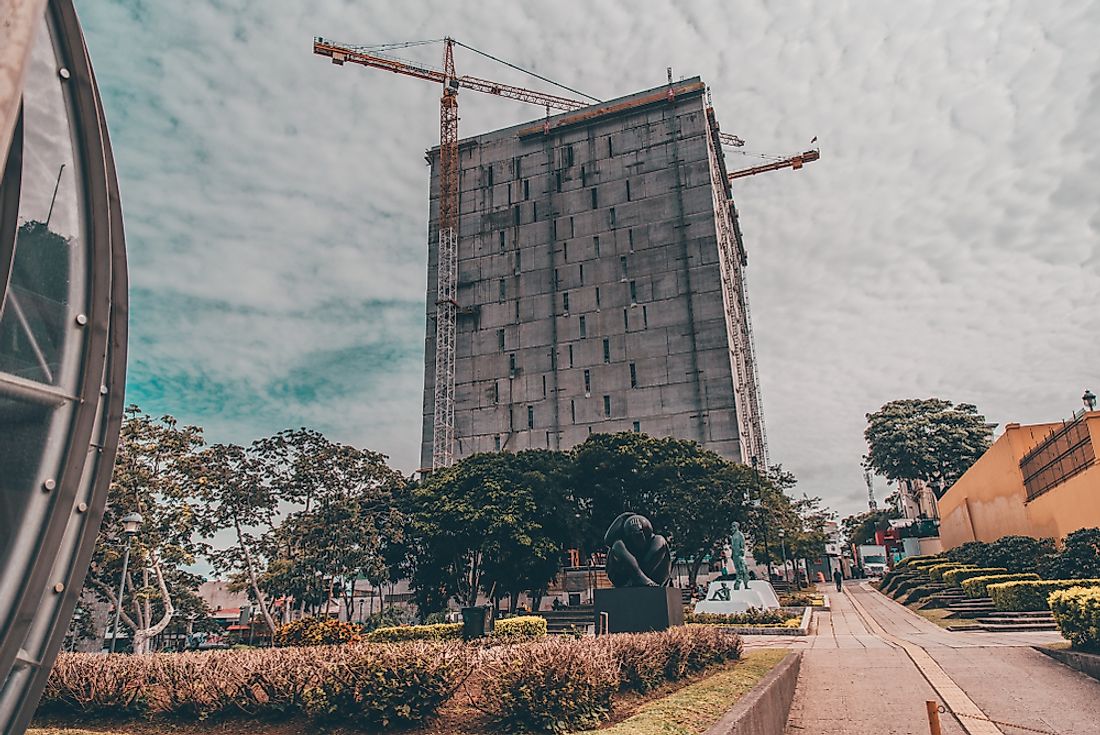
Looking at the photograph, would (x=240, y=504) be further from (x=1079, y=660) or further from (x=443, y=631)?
(x=1079, y=660)

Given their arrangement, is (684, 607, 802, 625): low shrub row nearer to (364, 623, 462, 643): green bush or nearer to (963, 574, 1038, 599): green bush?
(963, 574, 1038, 599): green bush

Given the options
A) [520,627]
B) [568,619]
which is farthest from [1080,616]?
[568,619]

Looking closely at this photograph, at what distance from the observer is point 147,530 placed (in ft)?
90.3

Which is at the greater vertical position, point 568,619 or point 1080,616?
point 1080,616

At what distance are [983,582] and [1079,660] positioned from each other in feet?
52.1

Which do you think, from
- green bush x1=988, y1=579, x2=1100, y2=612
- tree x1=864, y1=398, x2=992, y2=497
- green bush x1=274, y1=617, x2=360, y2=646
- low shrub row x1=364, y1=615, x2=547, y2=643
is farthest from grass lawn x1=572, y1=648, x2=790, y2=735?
tree x1=864, y1=398, x2=992, y2=497

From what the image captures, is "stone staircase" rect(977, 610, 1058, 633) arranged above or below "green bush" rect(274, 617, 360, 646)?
below

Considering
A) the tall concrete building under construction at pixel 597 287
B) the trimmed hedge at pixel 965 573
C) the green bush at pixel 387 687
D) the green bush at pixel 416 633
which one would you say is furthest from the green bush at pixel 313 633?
the tall concrete building under construction at pixel 597 287

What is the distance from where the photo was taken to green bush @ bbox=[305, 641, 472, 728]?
8312mm

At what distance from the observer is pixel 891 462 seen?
67.9 metres

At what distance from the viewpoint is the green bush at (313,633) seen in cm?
1683

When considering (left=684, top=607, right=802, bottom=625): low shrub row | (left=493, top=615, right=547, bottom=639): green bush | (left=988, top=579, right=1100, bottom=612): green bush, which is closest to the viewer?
(left=493, top=615, right=547, bottom=639): green bush

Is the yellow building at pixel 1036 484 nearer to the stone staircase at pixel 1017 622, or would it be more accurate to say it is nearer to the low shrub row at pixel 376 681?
the stone staircase at pixel 1017 622

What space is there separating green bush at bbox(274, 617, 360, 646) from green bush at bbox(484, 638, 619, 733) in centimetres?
1010
